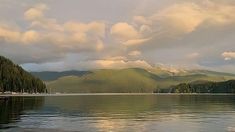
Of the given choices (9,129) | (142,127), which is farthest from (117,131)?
(9,129)

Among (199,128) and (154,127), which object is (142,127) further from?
(199,128)

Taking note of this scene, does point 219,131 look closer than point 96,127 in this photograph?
Yes

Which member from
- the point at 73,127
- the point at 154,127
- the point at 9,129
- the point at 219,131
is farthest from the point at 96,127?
the point at 219,131

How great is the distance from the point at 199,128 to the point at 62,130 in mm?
21535

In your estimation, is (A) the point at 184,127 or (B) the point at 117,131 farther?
(A) the point at 184,127

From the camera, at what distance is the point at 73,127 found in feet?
230

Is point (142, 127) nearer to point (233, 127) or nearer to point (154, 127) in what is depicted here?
point (154, 127)

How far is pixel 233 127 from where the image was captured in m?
71.1

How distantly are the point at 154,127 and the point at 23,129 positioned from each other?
20.7 meters

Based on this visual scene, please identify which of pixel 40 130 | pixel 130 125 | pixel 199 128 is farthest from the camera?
pixel 130 125

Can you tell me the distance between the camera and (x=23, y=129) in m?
65.4

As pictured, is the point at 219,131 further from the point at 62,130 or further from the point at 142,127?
the point at 62,130

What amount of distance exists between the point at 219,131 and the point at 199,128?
4677 mm

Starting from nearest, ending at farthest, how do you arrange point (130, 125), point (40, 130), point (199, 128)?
Result: 1. point (40, 130)
2. point (199, 128)
3. point (130, 125)
